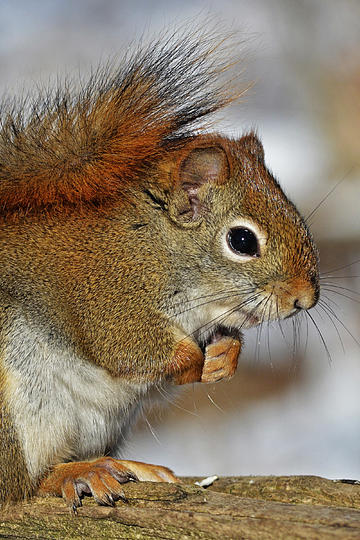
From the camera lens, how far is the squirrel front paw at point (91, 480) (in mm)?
1277

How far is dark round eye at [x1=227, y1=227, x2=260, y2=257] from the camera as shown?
1.38 meters

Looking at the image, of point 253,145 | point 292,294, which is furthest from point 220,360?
point 253,145

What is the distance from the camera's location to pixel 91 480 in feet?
4.27

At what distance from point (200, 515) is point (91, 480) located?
24 cm

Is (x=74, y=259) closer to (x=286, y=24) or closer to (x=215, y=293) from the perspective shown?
(x=215, y=293)

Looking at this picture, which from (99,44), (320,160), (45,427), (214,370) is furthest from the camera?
(320,160)

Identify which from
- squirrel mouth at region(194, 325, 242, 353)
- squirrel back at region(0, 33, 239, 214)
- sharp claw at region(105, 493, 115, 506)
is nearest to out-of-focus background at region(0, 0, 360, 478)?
squirrel mouth at region(194, 325, 242, 353)

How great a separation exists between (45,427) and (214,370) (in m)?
0.33

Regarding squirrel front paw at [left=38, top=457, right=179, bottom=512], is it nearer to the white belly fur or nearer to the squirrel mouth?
the white belly fur

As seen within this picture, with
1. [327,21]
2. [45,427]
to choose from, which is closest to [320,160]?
[327,21]

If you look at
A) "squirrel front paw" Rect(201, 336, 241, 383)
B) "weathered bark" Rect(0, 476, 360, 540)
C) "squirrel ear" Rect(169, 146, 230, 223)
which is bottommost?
"weathered bark" Rect(0, 476, 360, 540)

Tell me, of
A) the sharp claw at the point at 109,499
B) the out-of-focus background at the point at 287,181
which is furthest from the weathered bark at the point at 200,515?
the out-of-focus background at the point at 287,181

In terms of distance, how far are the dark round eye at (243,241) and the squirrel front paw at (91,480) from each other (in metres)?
0.43

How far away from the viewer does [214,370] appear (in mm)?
1468
